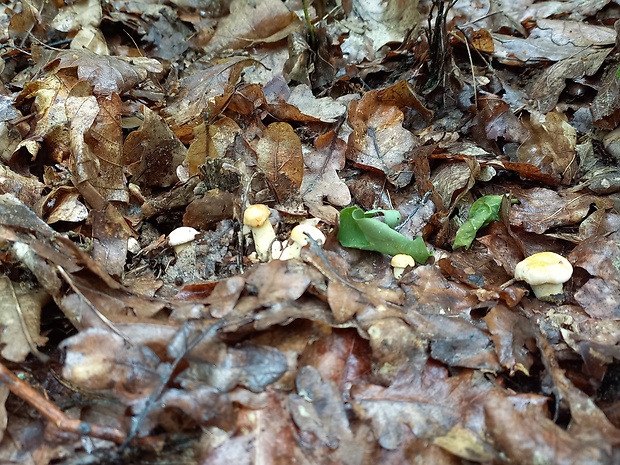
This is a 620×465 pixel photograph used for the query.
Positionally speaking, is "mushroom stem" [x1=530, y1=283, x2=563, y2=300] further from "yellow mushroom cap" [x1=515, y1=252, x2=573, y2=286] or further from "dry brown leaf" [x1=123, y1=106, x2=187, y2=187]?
"dry brown leaf" [x1=123, y1=106, x2=187, y2=187]

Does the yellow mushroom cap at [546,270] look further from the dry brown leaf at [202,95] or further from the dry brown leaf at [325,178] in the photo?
the dry brown leaf at [202,95]

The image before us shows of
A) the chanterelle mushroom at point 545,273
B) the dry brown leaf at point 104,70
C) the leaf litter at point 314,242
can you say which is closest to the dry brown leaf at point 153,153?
the leaf litter at point 314,242

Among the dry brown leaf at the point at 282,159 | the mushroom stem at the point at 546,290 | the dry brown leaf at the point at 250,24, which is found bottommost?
the mushroom stem at the point at 546,290

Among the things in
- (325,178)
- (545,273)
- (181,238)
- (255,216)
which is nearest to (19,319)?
(181,238)

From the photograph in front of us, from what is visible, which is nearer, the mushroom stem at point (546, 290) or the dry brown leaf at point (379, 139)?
the mushroom stem at point (546, 290)

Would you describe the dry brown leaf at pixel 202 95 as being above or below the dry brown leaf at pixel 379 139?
above

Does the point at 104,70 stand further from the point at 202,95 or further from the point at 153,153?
the point at 153,153

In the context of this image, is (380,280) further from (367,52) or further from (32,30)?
(32,30)
